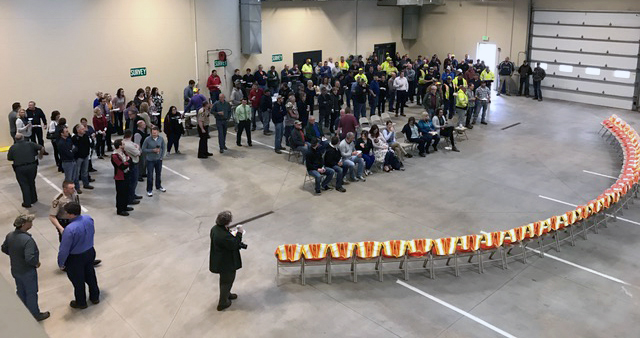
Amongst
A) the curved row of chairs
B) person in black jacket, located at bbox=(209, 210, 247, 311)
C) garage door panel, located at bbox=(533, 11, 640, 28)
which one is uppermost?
garage door panel, located at bbox=(533, 11, 640, 28)

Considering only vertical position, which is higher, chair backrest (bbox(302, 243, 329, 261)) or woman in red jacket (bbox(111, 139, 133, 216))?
woman in red jacket (bbox(111, 139, 133, 216))

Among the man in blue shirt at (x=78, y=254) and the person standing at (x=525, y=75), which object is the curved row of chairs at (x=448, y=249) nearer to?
the man in blue shirt at (x=78, y=254)

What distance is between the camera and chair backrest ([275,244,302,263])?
8.79m

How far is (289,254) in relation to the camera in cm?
882

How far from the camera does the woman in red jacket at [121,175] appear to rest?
429 inches

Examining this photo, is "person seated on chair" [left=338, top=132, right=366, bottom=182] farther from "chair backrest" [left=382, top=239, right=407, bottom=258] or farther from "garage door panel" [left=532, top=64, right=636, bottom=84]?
"garage door panel" [left=532, top=64, right=636, bottom=84]

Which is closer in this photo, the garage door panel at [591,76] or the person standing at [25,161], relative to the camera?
the person standing at [25,161]

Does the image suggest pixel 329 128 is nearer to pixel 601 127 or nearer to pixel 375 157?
pixel 375 157

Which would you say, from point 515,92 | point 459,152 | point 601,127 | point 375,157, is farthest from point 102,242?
point 515,92

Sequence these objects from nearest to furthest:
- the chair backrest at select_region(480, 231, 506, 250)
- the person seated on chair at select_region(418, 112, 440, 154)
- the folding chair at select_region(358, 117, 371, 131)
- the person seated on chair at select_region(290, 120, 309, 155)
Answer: the chair backrest at select_region(480, 231, 506, 250), the person seated on chair at select_region(290, 120, 309, 155), the person seated on chair at select_region(418, 112, 440, 154), the folding chair at select_region(358, 117, 371, 131)

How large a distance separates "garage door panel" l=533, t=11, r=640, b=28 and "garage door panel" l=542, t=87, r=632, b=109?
2965mm

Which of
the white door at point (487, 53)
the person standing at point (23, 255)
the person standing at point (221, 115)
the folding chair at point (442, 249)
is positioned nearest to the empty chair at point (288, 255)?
the folding chair at point (442, 249)

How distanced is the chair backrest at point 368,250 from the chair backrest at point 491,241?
1.83 m

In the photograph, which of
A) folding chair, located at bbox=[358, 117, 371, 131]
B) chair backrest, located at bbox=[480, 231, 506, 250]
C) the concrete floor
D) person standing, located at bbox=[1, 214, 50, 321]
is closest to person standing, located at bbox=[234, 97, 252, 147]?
the concrete floor
